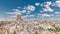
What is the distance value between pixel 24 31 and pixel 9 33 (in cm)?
531

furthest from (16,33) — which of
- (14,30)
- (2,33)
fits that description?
(2,33)

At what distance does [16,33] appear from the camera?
92.2ft

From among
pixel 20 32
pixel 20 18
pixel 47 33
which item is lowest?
pixel 47 33

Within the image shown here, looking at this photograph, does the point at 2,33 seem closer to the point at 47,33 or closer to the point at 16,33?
the point at 16,33

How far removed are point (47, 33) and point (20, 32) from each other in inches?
480

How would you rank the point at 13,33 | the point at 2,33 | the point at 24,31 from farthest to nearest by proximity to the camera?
the point at 2,33
the point at 13,33
the point at 24,31

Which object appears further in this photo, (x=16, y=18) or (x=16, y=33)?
(x=16, y=18)

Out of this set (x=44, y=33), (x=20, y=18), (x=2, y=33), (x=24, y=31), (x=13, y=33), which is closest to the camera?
(x=24, y=31)

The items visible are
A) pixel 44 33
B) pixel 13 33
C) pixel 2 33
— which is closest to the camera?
pixel 13 33

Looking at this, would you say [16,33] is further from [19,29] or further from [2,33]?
[2,33]

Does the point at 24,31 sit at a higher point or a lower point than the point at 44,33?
higher

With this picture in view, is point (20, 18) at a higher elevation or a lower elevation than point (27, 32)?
higher

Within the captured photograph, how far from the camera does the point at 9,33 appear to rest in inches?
1222

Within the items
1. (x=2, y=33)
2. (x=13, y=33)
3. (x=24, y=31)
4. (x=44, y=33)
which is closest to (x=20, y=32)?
(x=24, y=31)
